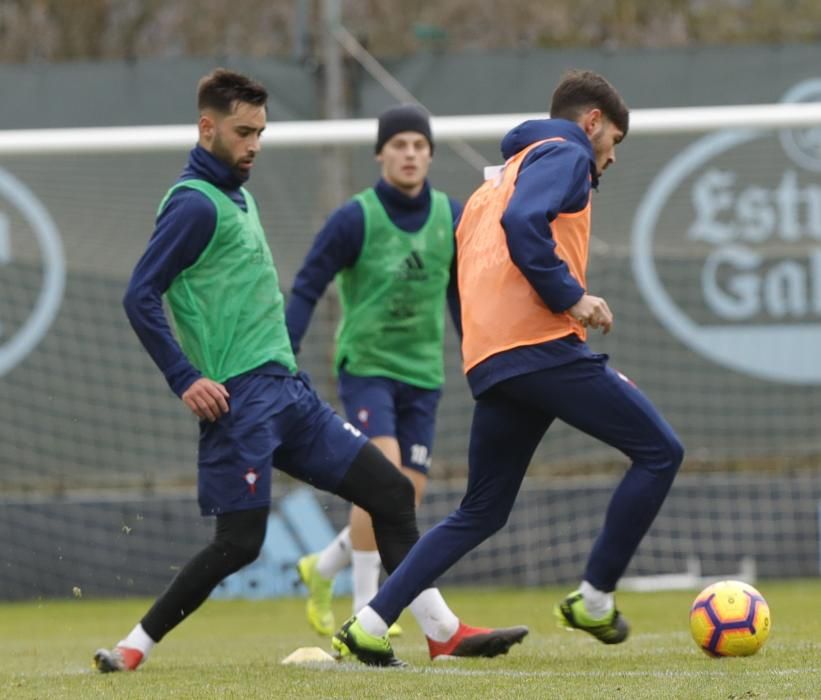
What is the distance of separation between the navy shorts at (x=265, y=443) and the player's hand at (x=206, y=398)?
0.06 metres

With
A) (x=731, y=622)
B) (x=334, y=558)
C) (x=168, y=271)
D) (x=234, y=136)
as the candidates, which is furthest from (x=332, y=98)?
(x=731, y=622)

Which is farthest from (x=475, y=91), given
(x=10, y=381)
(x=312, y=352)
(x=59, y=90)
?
(x=10, y=381)

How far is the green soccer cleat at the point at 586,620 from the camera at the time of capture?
237 inches

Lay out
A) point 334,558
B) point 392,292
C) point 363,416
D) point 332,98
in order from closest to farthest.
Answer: point 363,416
point 392,292
point 334,558
point 332,98

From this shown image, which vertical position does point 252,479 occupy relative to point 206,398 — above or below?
below

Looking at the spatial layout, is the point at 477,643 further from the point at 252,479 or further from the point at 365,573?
the point at 365,573

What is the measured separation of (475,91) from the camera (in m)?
11.8

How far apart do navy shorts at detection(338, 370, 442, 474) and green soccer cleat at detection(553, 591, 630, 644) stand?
1.72m

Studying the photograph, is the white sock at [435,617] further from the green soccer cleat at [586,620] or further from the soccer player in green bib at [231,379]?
the green soccer cleat at [586,620]

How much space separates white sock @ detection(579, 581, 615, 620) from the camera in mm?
5973

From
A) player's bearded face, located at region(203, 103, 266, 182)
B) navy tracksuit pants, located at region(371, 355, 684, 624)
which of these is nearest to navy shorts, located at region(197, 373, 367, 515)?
navy tracksuit pants, located at region(371, 355, 684, 624)

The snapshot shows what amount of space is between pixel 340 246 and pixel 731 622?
275cm

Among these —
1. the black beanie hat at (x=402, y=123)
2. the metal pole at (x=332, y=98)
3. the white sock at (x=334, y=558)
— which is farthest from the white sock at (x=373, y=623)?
the metal pole at (x=332, y=98)

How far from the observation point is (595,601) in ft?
19.6
